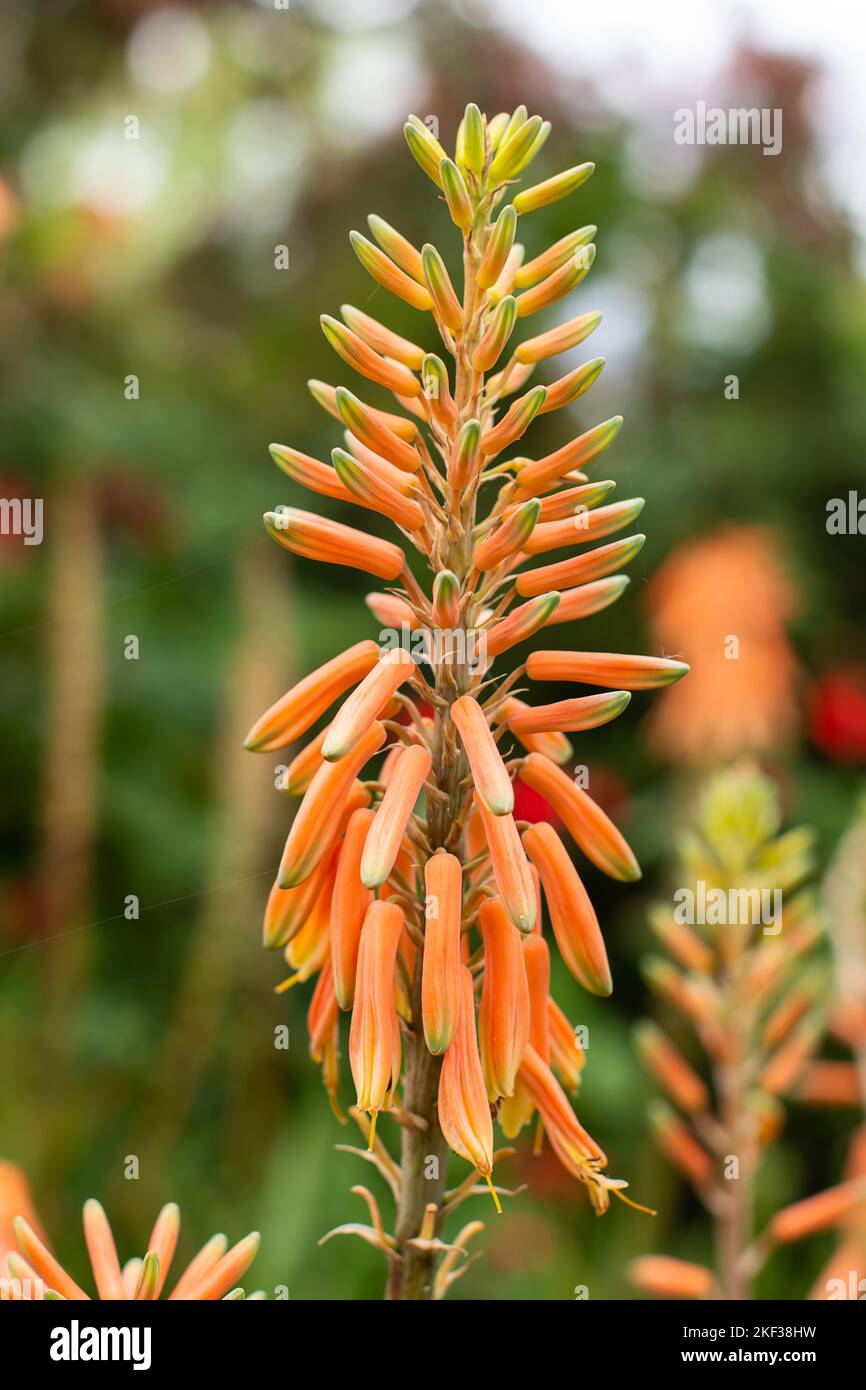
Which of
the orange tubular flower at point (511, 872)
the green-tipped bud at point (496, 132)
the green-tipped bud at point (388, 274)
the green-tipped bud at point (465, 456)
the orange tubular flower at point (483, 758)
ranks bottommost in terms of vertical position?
the orange tubular flower at point (511, 872)

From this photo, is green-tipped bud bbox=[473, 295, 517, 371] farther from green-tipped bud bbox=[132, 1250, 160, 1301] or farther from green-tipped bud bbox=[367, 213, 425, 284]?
green-tipped bud bbox=[132, 1250, 160, 1301]

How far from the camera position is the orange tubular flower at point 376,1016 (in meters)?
1.35

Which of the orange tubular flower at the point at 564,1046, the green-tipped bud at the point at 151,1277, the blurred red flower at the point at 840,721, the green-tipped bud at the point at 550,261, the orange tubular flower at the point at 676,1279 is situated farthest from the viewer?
the blurred red flower at the point at 840,721

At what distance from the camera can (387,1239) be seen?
4.54ft

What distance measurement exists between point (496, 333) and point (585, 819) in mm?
620

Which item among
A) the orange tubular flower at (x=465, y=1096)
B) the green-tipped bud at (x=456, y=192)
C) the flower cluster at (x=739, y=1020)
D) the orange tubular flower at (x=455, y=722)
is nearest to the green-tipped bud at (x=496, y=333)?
the orange tubular flower at (x=455, y=722)

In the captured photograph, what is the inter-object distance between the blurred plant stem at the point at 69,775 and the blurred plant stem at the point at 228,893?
0.41 m

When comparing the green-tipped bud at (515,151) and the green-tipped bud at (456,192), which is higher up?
the green-tipped bud at (515,151)

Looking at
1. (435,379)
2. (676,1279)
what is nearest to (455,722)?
(435,379)

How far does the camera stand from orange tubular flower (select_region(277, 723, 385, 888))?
4.64 feet

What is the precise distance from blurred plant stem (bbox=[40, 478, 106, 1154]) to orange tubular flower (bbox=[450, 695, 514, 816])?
329cm

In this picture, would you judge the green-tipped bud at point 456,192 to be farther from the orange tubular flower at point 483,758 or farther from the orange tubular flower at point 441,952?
the orange tubular flower at point 441,952

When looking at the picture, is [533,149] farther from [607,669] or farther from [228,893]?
[228,893]
